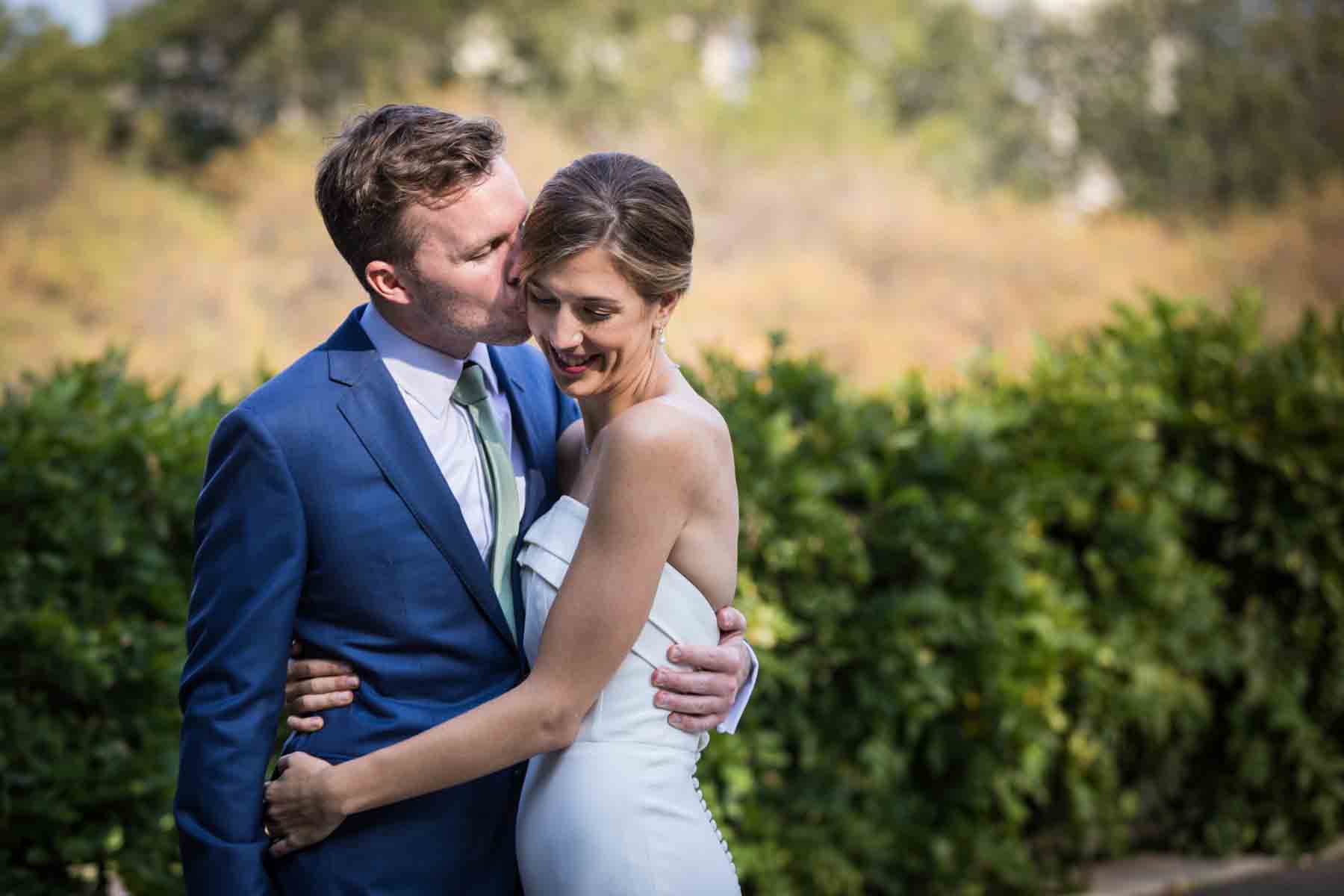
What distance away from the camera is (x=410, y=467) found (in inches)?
83.7

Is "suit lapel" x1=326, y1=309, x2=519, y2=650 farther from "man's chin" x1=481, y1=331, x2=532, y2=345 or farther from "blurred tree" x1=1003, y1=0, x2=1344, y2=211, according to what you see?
"blurred tree" x1=1003, y1=0, x2=1344, y2=211

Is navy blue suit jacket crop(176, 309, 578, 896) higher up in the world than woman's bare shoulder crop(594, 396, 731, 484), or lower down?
lower down

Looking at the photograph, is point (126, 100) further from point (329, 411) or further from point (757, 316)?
point (329, 411)

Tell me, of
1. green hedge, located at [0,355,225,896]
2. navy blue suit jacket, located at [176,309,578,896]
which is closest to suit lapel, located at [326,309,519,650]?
navy blue suit jacket, located at [176,309,578,896]

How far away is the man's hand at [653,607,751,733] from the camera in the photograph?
2.21 metres

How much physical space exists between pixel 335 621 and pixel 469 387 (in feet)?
1.48

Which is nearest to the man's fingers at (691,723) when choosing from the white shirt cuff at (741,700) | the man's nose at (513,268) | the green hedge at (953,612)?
the white shirt cuff at (741,700)

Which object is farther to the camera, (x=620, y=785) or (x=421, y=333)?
(x=421, y=333)

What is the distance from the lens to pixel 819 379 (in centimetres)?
462

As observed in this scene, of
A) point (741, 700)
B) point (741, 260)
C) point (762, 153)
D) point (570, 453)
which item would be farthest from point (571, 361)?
point (762, 153)

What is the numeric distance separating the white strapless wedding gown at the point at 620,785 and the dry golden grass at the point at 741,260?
42.1ft

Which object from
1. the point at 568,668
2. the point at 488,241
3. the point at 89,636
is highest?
the point at 488,241

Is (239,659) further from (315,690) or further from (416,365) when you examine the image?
(416,365)

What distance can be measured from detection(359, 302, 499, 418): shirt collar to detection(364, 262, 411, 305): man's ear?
3.3 inches
